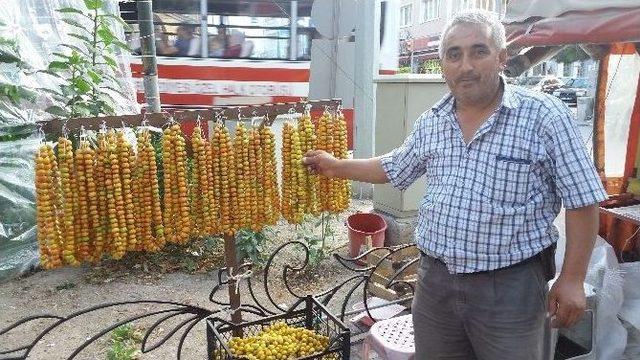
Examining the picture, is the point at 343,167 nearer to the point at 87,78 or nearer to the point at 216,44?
the point at 87,78

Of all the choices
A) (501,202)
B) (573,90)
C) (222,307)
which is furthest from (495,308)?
(573,90)

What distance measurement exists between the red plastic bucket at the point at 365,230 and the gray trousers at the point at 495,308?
10.4 ft

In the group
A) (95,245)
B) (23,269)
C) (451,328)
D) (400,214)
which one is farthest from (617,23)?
(23,269)

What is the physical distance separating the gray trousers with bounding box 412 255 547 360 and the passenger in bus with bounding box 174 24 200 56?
7.29 metres

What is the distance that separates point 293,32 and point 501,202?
717cm

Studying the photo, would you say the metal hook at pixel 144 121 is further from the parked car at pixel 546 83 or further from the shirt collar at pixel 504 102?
the parked car at pixel 546 83

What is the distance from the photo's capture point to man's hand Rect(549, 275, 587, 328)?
2113 mm

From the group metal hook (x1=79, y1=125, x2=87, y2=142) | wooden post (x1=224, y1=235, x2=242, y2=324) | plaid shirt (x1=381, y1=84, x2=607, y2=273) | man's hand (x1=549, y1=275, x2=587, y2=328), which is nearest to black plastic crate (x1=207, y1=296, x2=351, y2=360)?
wooden post (x1=224, y1=235, x2=242, y2=324)

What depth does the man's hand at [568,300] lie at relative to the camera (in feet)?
6.93

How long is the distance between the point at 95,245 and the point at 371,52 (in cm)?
640

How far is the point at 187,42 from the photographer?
8.56 metres

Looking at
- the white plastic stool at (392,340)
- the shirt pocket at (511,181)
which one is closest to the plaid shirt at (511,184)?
the shirt pocket at (511,181)

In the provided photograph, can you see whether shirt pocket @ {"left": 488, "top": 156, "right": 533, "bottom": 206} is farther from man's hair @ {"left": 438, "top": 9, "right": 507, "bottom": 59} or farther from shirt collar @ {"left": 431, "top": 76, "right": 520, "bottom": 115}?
man's hair @ {"left": 438, "top": 9, "right": 507, "bottom": 59}

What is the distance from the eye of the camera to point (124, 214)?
7.89ft
